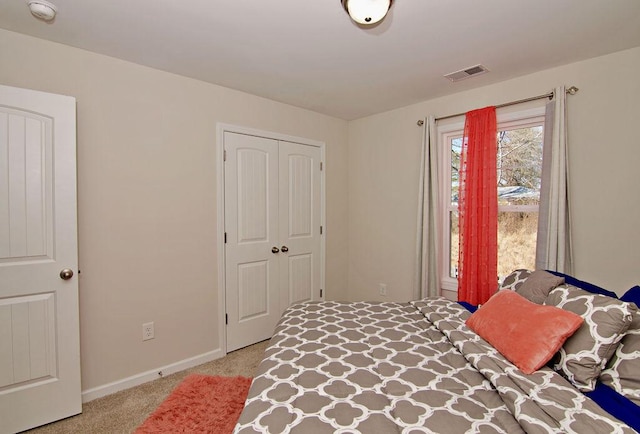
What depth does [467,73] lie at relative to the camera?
2578 mm

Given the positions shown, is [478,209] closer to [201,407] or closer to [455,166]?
[455,166]

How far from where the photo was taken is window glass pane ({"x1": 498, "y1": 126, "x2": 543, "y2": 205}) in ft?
8.84

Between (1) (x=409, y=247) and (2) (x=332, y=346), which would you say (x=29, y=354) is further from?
(1) (x=409, y=247)

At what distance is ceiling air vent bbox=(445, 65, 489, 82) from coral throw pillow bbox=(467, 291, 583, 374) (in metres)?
1.82

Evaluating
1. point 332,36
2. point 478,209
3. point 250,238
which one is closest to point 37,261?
point 250,238

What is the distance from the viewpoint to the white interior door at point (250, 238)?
117 inches

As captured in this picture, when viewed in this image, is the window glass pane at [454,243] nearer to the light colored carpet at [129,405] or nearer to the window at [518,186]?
the window at [518,186]

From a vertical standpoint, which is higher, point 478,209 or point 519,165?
point 519,165

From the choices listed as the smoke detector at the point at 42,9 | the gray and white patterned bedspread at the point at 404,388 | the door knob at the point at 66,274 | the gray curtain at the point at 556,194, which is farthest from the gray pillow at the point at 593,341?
the smoke detector at the point at 42,9

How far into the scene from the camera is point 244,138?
3.04 m

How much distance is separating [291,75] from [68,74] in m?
1.59

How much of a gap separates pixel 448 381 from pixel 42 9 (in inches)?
110

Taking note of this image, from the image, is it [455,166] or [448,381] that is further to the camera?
[455,166]

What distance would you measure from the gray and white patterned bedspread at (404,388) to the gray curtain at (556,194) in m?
1.14
